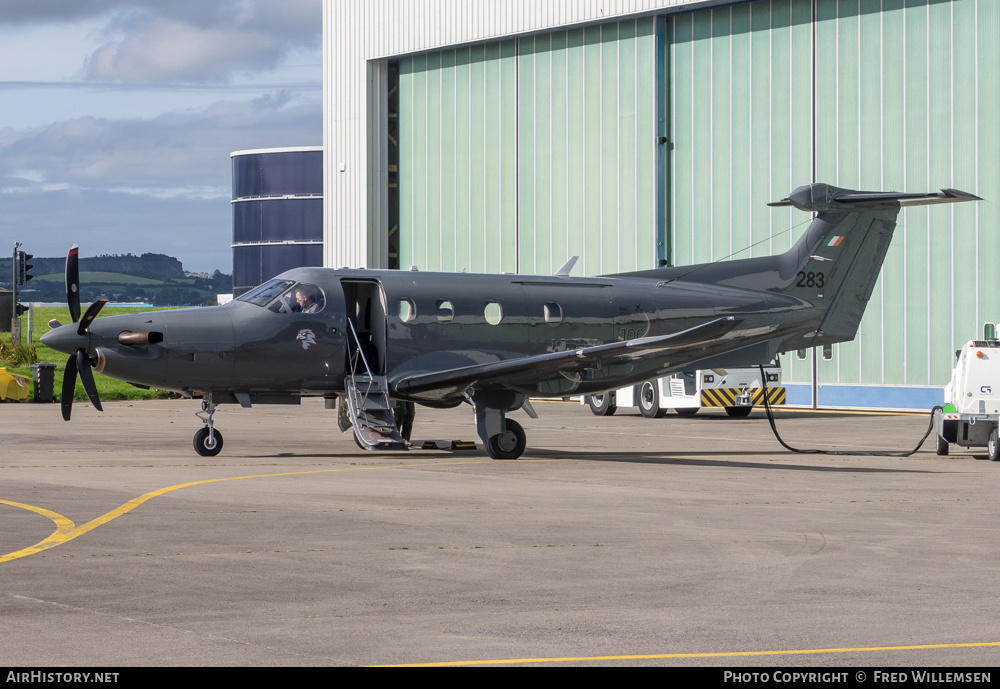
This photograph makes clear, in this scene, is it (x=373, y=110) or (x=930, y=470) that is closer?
(x=930, y=470)

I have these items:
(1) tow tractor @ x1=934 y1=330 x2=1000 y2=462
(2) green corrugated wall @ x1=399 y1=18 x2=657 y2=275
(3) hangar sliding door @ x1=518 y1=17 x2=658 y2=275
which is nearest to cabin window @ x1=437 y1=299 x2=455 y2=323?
(1) tow tractor @ x1=934 y1=330 x2=1000 y2=462

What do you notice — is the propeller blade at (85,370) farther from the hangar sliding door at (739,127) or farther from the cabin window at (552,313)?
the hangar sliding door at (739,127)

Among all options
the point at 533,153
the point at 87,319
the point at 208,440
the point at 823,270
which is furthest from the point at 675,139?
the point at 87,319

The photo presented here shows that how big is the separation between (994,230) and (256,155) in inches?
2298

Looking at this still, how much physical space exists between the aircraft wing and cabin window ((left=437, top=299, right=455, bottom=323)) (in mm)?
832

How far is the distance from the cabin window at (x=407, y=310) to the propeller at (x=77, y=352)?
15.1 ft

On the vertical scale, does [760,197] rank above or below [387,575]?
above

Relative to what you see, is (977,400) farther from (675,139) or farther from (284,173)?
(284,173)

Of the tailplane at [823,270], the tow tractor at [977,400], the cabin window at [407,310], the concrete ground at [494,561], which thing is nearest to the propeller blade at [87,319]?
the concrete ground at [494,561]

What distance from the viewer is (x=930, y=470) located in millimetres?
18719

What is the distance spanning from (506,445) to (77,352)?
663 centimetres

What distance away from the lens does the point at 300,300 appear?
20.3m

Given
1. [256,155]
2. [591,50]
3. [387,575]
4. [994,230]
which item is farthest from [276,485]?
[256,155]
